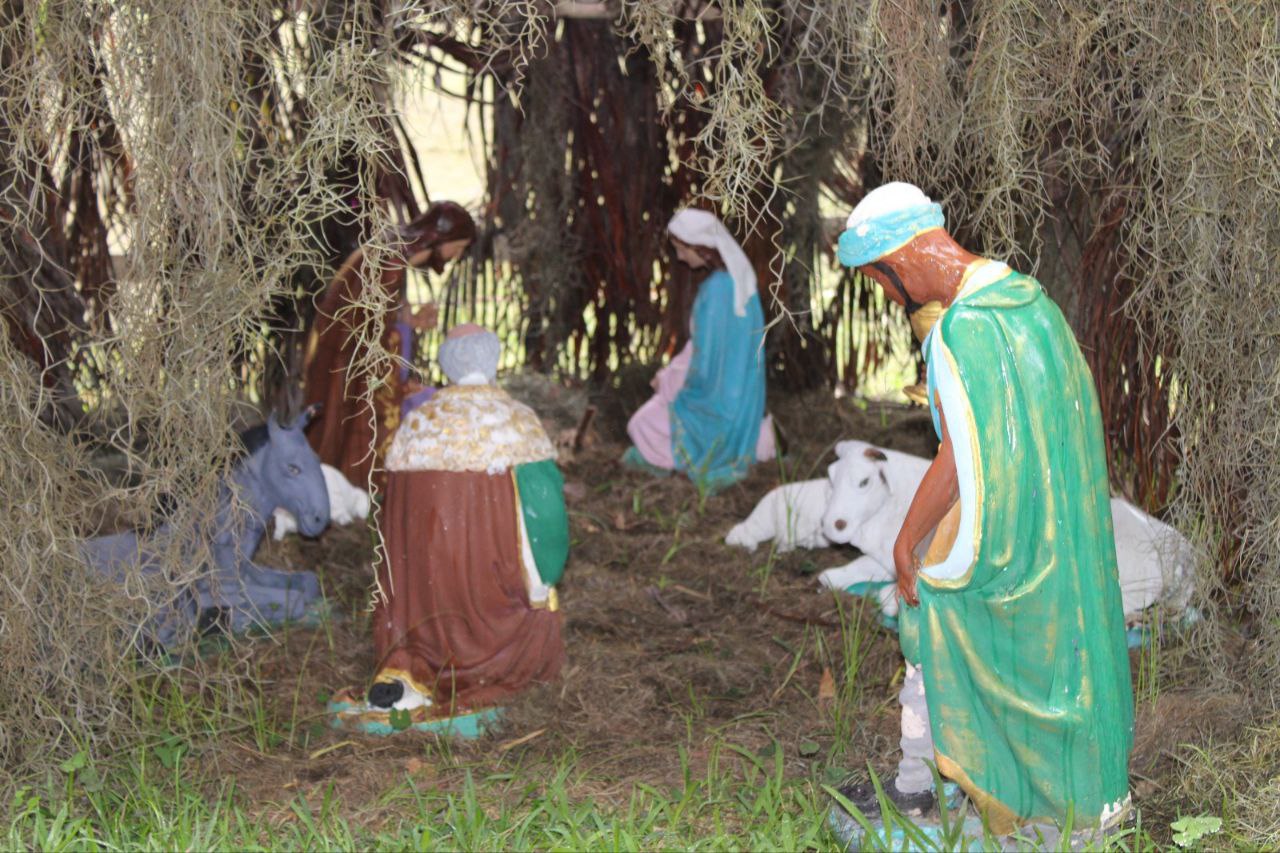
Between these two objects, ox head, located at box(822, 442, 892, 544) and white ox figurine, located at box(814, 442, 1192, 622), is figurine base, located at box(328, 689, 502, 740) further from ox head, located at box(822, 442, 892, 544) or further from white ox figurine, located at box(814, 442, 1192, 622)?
ox head, located at box(822, 442, 892, 544)

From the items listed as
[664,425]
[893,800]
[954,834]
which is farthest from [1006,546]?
[664,425]

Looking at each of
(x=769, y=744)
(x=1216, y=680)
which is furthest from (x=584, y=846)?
(x=1216, y=680)

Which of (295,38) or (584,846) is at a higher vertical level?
(295,38)

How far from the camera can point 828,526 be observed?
5328 mm

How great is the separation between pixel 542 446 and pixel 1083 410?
68.1 inches

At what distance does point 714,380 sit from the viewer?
6527mm

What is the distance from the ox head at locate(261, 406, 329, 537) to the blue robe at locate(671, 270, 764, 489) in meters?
2.05

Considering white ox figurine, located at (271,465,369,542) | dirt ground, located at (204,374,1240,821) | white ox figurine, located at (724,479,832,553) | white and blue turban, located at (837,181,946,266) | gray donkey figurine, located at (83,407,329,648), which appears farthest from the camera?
white ox figurine, located at (271,465,369,542)

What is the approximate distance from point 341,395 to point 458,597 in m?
1.90

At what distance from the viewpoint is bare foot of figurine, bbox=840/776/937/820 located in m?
3.38

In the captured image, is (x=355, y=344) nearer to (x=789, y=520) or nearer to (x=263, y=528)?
(x=263, y=528)

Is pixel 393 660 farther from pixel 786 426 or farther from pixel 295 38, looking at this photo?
pixel 786 426

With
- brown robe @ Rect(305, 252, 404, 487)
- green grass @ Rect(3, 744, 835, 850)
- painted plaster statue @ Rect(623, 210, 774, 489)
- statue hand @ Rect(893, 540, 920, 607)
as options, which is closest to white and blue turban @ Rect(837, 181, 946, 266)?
statue hand @ Rect(893, 540, 920, 607)

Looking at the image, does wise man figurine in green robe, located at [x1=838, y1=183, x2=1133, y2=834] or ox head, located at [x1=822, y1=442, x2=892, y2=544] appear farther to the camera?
ox head, located at [x1=822, y1=442, x2=892, y2=544]
